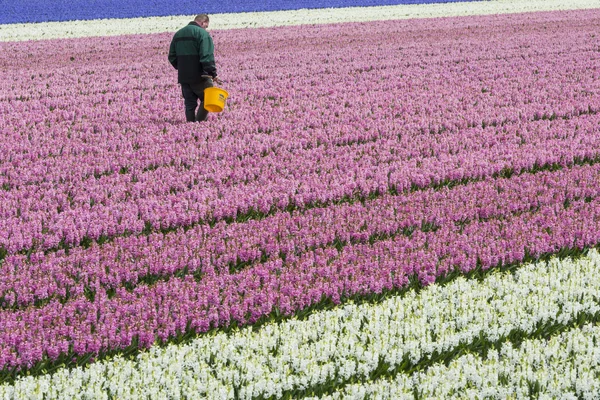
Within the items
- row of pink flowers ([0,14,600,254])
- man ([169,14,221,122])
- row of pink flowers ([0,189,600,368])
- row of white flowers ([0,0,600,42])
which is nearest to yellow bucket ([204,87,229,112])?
man ([169,14,221,122])

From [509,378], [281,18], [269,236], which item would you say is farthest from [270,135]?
[281,18]

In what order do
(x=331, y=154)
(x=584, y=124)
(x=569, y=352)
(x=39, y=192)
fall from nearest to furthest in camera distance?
(x=569, y=352)
(x=39, y=192)
(x=331, y=154)
(x=584, y=124)

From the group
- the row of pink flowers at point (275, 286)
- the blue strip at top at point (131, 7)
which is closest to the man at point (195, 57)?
the row of pink flowers at point (275, 286)

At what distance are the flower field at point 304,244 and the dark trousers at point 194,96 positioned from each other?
1.38 ft

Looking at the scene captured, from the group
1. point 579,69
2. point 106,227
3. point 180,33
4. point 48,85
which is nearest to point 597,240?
point 106,227

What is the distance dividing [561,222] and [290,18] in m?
31.0

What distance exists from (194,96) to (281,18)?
25.3 m

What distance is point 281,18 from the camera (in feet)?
124

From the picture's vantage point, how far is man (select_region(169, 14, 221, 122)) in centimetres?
1297

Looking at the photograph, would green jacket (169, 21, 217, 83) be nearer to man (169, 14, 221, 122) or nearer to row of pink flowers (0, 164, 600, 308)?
man (169, 14, 221, 122)

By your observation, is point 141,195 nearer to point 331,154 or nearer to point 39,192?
point 39,192

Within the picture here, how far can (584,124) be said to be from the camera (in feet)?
42.2

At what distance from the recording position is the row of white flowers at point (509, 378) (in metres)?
5.21

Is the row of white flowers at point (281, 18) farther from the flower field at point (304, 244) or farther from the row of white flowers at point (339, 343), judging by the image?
the row of white flowers at point (339, 343)
